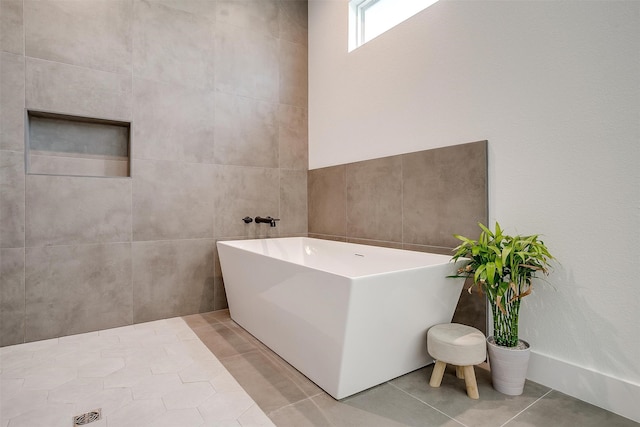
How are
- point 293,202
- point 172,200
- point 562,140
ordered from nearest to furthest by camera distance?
point 562,140
point 172,200
point 293,202

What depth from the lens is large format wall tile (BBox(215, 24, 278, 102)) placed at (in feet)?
10.2

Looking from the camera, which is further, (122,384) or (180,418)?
(122,384)

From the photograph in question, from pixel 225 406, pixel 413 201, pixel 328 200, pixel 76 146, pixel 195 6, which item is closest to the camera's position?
pixel 225 406

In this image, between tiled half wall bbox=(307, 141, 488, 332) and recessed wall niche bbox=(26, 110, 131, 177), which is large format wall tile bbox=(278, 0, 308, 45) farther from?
recessed wall niche bbox=(26, 110, 131, 177)

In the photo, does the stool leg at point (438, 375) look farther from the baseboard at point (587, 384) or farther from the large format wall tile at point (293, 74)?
the large format wall tile at point (293, 74)

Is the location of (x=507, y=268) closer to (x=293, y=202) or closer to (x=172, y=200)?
(x=293, y=202)

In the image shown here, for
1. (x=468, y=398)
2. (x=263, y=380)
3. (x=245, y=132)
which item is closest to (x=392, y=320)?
(x=468, y=398)

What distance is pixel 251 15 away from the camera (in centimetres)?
325

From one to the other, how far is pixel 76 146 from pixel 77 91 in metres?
0.41

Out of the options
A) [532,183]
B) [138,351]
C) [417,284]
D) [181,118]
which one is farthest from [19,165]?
[532,183]

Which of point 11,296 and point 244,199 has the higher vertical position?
point 244,199

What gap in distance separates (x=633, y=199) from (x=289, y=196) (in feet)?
8.46

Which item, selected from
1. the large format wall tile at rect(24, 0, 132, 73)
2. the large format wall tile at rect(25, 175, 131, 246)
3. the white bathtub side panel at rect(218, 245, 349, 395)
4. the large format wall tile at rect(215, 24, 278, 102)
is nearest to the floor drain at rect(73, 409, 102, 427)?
the white bathtub side panel at rect(218, 245, 349, 395)

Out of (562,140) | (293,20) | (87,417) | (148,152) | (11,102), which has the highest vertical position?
(293,20)
